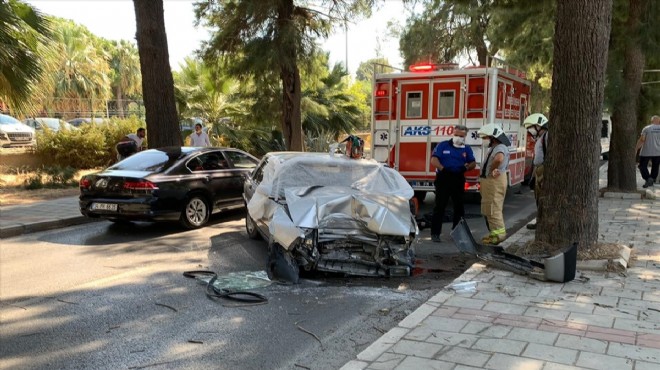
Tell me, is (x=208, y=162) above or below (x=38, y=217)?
above

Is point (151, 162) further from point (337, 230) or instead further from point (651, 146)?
point (651, 146)

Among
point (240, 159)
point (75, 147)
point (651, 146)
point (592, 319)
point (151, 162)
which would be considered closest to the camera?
point (592, 319)

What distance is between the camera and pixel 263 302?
16.9 ft

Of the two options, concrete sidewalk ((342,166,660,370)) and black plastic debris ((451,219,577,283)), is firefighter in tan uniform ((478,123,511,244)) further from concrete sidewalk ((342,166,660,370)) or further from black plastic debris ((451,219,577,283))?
concrete sidewalk ((342,166,660,370))

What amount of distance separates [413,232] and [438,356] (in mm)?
2373

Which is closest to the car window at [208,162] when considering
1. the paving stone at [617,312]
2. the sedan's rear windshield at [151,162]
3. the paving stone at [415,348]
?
the sedan's rear windshield at [151,162]

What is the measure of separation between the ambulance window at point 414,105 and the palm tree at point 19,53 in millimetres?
7082

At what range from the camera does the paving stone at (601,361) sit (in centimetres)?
342

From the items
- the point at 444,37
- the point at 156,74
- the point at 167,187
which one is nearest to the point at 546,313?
the point at 167,187

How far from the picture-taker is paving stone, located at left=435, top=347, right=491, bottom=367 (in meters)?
3.55

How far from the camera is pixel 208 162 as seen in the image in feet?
31.3

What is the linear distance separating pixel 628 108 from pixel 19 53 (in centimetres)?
1188

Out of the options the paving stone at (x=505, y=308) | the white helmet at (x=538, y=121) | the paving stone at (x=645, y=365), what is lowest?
the paving stone at (x=505, y=308)

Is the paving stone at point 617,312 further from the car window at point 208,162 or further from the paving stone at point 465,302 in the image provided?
the car window at point 208,162
